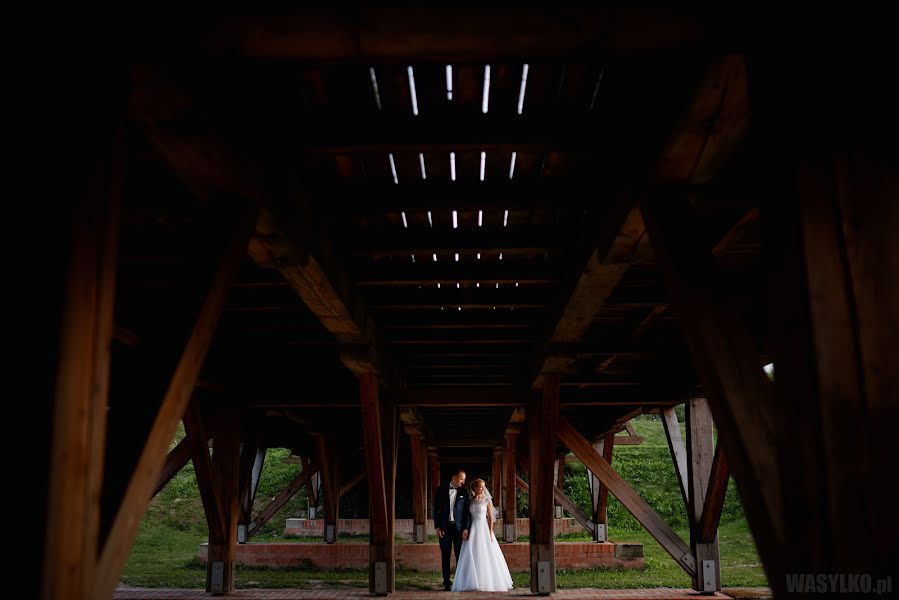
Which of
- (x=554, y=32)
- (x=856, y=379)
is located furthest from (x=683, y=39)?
(x=856, y=379)

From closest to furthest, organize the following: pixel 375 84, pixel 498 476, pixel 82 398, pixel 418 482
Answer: pixel 82 398 → pixel 375 84 → pixel 418 482 → pixel 498 476

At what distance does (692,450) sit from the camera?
1011cm

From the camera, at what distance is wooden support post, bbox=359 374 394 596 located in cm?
795

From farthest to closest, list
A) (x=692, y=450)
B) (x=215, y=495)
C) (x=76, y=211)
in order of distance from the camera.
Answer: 1. (x=692, y=450)
2. (x=215, y=495)
3. (x=76, y=211)

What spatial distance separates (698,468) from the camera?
10.1m

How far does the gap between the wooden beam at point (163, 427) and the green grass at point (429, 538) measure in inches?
353

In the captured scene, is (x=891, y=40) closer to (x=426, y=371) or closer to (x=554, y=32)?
(x=554, y=32)

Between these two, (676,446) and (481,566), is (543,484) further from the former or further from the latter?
(676,446)

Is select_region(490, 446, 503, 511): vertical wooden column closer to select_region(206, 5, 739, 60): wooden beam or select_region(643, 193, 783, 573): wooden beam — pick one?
select_region(643, 193, 783, 573): wooden beam

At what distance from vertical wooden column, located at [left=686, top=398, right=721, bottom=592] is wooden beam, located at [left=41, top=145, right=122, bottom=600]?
873 centimetres

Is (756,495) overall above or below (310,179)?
below

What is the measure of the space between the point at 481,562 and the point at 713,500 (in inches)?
122

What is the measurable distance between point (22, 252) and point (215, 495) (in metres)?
7.85

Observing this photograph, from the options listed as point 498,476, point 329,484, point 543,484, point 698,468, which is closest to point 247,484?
point 329,484
